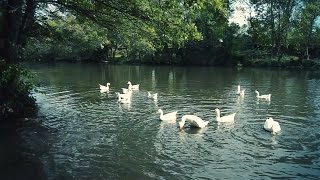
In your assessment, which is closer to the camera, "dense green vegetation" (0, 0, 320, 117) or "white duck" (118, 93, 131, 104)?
"dense green vegetation" (0, 0, 320, 117)

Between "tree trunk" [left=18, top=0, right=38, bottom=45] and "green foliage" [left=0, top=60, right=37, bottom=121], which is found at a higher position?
"tree trunk" [left=18, top=0, right=38, bottom=45]

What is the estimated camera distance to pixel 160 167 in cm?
1387

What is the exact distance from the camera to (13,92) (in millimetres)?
20328

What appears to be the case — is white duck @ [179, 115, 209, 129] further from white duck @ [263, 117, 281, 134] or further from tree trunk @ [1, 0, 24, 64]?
tree trunk @ [1, 0, 24, 64]

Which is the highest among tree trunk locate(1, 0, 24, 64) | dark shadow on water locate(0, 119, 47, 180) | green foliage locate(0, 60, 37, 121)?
tree trunk locate(1, 0, 24, 64)

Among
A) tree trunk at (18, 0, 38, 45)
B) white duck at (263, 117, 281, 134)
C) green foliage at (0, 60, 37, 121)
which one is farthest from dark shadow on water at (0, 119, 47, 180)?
white duck at (263, 117, 281, 134)

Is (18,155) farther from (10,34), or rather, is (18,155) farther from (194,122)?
(194,122)

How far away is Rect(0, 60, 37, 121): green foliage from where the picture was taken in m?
18.8

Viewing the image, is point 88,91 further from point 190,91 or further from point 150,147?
point 150,147

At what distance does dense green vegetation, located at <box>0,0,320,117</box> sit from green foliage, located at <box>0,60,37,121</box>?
54 millimetres

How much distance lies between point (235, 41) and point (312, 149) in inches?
2451

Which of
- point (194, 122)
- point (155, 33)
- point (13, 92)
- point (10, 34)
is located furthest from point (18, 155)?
point (155, 33)

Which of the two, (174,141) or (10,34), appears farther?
(10,34)

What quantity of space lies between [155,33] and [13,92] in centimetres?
740
